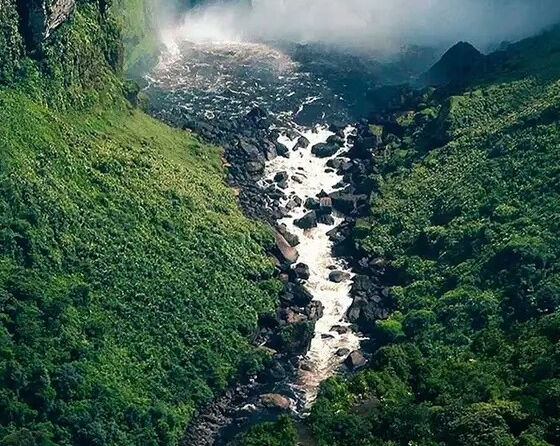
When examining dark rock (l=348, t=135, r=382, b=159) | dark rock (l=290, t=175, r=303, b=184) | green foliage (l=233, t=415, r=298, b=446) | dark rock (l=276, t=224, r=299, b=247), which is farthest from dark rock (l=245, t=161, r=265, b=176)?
green foliage (l=233, t=415, r=298, b=446)

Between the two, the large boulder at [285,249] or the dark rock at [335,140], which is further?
the dark rock at [335,140]

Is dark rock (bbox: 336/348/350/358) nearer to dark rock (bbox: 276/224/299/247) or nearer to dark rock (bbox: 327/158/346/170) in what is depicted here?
dark rock (bbox: 276/224/299/247)

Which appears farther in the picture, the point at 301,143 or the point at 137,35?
the point at 137,35

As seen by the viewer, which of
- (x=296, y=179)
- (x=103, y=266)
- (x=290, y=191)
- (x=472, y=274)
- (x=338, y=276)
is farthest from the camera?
(x=296, y=179)

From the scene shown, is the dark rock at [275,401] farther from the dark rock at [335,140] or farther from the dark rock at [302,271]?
the dark rock at [335,140]

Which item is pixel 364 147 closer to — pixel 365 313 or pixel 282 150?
pixel 282 150

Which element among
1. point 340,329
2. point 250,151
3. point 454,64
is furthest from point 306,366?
point 454,64

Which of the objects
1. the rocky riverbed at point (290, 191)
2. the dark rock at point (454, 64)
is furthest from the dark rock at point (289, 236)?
the dark rock at point (454, 64)

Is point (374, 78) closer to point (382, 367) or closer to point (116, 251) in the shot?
point (116, 251)
